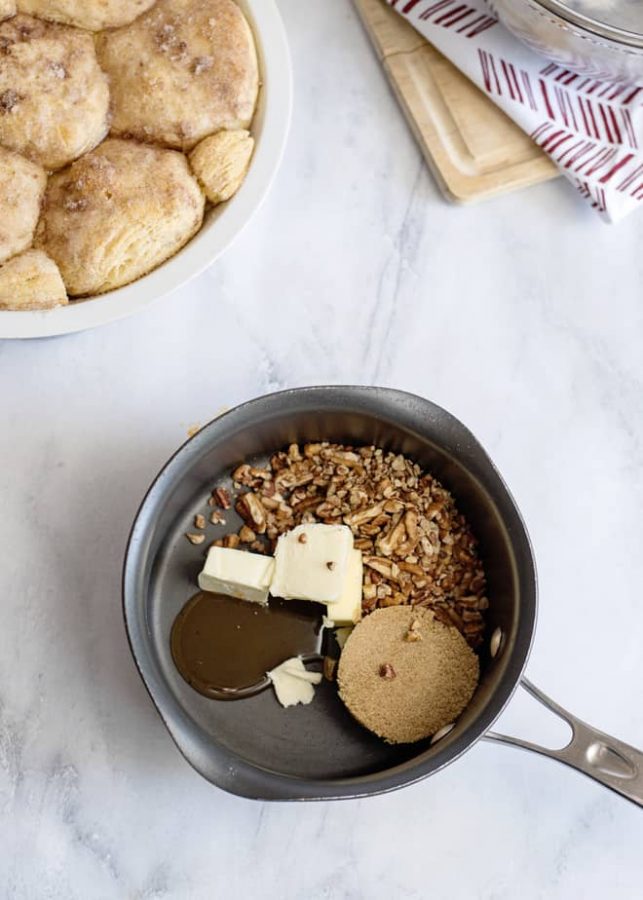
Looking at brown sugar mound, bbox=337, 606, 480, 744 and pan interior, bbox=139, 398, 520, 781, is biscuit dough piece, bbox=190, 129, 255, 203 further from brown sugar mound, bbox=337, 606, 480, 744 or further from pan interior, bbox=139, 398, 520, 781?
brown sugar mound, bbox=337, 606, 480, 744

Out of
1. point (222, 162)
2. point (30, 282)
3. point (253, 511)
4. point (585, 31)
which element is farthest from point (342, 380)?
point (585, 31)

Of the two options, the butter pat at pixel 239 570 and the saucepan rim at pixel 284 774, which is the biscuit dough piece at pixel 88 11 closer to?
the saucepan rim at pixel 284 774

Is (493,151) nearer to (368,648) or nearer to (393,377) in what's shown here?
(393,377)

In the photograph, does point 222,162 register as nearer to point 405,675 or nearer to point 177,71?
point 177,71

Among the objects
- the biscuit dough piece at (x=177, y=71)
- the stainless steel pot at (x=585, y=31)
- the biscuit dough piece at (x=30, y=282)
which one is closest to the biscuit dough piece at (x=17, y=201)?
the biscuit dough piece at (x=30, y=282)

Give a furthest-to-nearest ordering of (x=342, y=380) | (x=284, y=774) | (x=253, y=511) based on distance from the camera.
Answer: (x=342, y=380) → (x=253, y=511) → (x=284, y=774)

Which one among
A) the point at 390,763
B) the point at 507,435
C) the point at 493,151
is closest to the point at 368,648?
the point at 390,763
